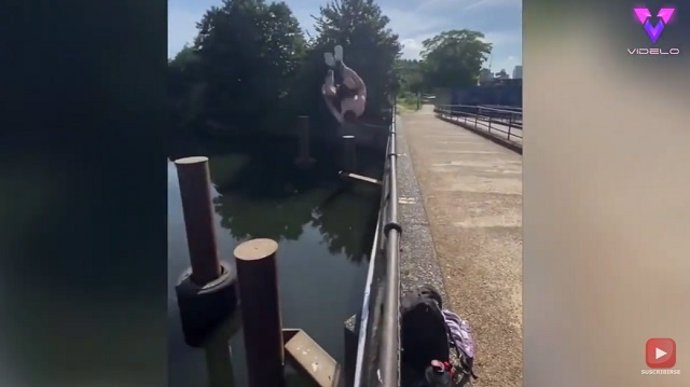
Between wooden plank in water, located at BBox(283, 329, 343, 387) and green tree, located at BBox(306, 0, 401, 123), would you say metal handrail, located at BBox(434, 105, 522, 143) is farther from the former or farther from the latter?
wooden plank in water, located at BBox(283, 329, 343, 387)

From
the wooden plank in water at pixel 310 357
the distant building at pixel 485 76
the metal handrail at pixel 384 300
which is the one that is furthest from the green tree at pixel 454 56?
the wooden plank in water at pixel 310 357

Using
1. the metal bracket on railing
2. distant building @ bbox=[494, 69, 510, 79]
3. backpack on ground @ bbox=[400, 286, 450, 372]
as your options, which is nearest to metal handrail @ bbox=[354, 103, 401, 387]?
the metal bracket on railing

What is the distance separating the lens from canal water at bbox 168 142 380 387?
905 mm

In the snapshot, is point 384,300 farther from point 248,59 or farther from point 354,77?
point 248,59

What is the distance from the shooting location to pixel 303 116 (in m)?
0.92

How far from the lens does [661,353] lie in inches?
34.9

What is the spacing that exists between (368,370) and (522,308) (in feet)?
1.09

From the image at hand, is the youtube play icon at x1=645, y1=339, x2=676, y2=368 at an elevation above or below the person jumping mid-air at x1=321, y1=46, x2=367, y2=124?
below

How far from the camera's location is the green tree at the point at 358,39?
0.87m

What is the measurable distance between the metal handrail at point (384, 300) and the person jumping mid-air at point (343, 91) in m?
0.08

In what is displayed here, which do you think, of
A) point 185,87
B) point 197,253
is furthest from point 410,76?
point 197,253

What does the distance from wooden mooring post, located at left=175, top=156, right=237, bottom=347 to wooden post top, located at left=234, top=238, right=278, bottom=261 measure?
5 cm

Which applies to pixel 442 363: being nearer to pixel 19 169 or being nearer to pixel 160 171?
pixel 160 171

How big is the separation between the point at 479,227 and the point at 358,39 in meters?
0.47
